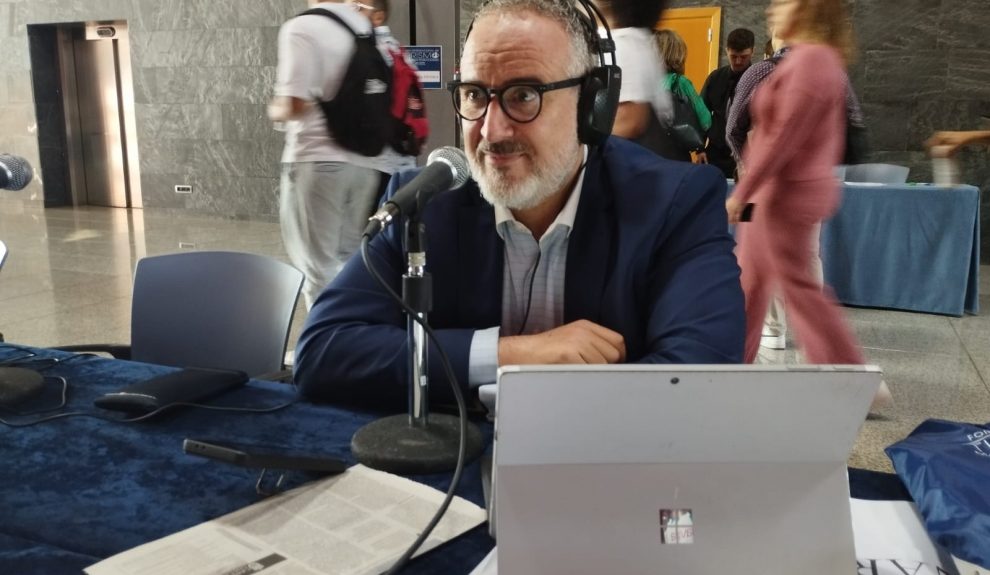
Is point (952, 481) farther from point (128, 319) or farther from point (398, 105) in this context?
point (128, 319)

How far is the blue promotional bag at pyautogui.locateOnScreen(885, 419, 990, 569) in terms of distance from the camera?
2.79 ft

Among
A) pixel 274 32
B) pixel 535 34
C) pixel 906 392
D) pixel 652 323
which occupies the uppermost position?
pixel 274 32

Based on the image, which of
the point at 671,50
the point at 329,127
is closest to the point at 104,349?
the point at 329,127

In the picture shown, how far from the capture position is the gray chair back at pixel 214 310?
6.14 ft

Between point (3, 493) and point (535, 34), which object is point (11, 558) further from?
point (535, 34)

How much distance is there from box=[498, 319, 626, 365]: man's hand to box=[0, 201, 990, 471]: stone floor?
524mm

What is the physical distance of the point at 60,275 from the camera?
220 inches

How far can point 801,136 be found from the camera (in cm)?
252

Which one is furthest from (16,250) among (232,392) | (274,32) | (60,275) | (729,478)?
(729,478)

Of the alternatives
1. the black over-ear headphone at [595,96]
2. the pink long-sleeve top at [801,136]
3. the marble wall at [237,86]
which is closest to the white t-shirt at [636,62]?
the pink long-sleeve top at [801,136]

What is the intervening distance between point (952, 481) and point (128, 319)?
428 centimetres

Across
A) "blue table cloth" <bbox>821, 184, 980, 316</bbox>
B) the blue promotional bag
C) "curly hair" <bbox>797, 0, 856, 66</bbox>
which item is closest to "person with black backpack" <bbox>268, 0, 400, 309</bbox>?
"curly hair" <bbox>797, 0, 856, 66</bbox>

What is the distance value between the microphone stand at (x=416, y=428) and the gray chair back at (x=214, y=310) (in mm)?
782

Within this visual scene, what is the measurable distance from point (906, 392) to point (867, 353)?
1.91 ft
